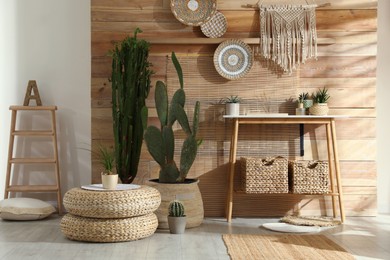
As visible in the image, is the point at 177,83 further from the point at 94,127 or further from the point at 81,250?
the point at 81,250

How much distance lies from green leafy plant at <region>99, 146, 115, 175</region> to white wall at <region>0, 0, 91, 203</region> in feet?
0.69

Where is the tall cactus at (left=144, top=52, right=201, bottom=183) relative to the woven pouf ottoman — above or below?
above

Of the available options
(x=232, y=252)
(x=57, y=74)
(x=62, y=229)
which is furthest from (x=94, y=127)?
(x=232, y=252)

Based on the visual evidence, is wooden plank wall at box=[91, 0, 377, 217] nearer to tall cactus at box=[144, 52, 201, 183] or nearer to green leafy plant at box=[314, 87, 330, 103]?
green leafy plant at box=[314, 87, 330, 103]

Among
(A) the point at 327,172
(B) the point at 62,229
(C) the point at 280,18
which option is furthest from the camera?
(C) the point at 280,18

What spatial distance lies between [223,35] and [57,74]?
1.47m

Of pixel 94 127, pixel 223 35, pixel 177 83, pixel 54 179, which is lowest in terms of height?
pixel 54 179

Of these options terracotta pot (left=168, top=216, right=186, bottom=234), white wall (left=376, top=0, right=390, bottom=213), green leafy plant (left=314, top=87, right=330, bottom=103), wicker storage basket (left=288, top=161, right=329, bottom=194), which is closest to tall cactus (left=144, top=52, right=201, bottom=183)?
terracotta pot (left=168, top=216, right=186, bottom=234)

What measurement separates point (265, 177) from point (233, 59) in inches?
41.6

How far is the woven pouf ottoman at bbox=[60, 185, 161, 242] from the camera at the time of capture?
412cm

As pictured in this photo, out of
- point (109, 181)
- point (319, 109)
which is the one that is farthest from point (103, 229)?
point (319, 109)

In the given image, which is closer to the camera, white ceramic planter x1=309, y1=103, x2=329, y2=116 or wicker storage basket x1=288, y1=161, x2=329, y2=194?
wicker storage basket x1=288, y1=161, x2=329, y2=194

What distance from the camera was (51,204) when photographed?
213 inches

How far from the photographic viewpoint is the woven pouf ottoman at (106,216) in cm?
412
